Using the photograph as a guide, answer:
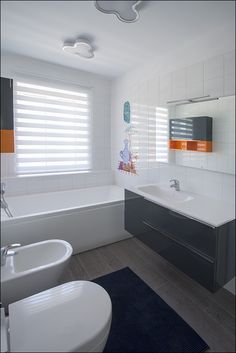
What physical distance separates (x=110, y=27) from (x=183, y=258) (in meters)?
2.05

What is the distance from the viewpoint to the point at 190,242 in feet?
5.37

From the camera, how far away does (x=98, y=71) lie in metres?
3.03

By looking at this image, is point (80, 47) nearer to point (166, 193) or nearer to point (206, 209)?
point (166, 193)

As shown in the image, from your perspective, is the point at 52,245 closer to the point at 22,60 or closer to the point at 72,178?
the point at 72,178

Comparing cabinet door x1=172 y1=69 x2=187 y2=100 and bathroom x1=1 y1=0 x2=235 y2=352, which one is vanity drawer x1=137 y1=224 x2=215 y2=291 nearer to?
bathroom x1=1 y1=0 x2=235 y2=352

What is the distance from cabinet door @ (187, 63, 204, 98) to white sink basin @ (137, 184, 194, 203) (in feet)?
3.22

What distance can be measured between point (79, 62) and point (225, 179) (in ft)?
7.44

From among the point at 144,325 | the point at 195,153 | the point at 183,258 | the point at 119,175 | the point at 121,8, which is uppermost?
the point at 121,8

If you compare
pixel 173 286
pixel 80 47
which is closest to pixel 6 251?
pixel 173 286

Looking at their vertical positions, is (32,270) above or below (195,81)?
below

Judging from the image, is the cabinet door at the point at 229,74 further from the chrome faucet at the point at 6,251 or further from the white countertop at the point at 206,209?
the chrome faucet at the point at 6,251

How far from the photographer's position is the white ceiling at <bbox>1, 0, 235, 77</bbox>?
1567 millimetres

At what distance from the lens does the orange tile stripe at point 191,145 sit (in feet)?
6.37

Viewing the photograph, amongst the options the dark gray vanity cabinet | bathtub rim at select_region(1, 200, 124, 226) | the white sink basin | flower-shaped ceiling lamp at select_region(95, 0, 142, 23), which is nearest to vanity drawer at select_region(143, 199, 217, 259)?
the dark gray vanity cabinet
